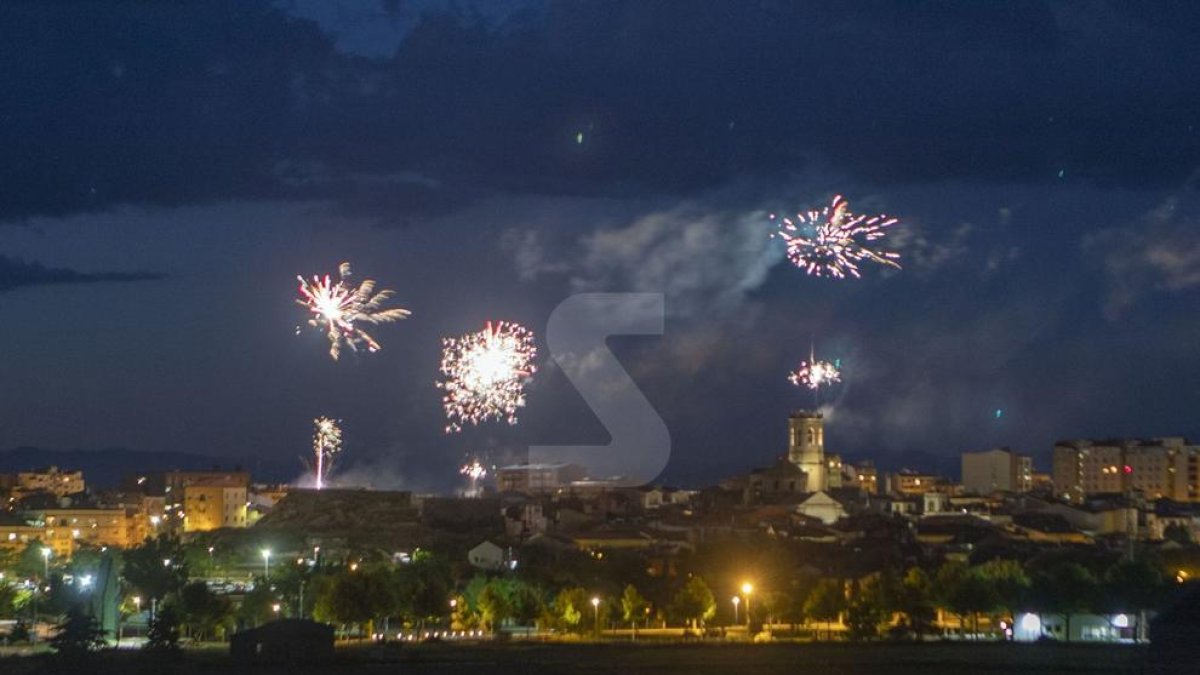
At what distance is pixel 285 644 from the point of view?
25922 millimetres

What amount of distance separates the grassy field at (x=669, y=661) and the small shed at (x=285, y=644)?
0.97 feet

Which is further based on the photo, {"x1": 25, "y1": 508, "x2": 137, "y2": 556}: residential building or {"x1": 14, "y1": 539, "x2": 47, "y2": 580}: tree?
{"x1": 25, "y1": 508, "x2": 137, "y2": 556}: residential building

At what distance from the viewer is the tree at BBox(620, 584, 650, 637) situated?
3400cm

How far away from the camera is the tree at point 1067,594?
34.0 metres

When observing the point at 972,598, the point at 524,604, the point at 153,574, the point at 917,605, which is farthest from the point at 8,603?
the point at 972,598

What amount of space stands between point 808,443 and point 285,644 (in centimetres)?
4867

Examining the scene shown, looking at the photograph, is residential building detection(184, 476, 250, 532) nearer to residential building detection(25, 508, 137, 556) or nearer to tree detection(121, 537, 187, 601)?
residential building detection(25, 508, 137, 556)

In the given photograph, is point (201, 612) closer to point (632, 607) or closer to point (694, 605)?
point (632, 607)

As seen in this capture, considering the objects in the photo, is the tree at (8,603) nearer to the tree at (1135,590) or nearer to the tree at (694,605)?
the tree at (694,605)

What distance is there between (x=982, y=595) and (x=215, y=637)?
1445cm

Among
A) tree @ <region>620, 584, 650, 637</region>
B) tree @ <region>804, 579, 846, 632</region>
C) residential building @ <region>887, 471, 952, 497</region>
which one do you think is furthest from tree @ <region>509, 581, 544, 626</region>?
residential building @ <region>887, 471, 952, 497</region>

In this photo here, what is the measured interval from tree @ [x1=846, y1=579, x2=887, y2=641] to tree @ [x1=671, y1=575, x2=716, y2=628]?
8.72 feet

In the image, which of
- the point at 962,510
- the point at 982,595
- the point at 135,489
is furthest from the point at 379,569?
the point at 135,489

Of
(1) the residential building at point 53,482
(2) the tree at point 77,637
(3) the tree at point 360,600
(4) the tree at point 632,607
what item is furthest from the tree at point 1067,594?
(1) the residential building at point 53,482
